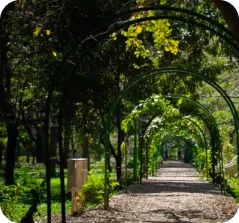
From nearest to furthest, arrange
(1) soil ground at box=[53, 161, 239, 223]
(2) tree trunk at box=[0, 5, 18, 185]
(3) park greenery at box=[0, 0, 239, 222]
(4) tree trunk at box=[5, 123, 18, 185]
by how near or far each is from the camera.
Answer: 1. (1) soil ground at box=[53, 161, 239, 223]
2. (3) park greenery at box=[0, 0, 239, 222]
3. (2) tree trunk at box=[0, 5, 18, 185]
4. (4) tree trunk at box=[5, 123, 18, 185]

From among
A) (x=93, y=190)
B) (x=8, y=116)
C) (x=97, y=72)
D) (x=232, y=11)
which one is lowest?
(x=93, y=190)

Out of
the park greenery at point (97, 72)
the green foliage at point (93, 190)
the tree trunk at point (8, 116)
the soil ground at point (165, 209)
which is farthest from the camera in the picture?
the tree trunk at point (8, 116)

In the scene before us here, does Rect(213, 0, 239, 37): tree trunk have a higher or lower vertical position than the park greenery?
lower

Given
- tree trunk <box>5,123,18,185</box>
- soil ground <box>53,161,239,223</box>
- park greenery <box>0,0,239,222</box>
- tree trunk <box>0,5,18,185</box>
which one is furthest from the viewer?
tree trunk <box>5,123,18,185</box>

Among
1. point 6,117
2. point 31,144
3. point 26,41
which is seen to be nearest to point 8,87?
point 6,117

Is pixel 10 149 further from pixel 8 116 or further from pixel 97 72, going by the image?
pixel 97 72

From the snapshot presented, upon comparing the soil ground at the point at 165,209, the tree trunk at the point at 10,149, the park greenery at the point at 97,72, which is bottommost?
the soil ground at the point at 165,209

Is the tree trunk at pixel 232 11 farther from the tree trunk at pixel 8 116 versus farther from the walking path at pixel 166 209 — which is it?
the tree trunk at pixel 8 116

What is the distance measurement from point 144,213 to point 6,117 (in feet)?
22.2

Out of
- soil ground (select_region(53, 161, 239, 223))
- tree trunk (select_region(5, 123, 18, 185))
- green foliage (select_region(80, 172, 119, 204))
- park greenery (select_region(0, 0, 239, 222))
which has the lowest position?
soil ground (select_region(53, 161, 239, 223))

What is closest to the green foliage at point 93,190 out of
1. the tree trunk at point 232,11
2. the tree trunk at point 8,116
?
the tree trunk at point 8,116

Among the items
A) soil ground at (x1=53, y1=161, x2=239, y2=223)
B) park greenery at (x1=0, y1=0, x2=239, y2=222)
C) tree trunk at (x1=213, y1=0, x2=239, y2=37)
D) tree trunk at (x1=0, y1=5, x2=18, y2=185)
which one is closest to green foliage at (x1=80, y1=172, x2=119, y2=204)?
park greenery at (x1=0, y1=0, x2=239, y2=222)

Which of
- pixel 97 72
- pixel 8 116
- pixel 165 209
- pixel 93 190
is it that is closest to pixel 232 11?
pixel 93 190

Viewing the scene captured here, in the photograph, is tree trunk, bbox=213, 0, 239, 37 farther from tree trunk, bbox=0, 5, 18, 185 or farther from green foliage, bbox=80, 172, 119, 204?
tree trunk, bbox=0, 5, 18, 185
